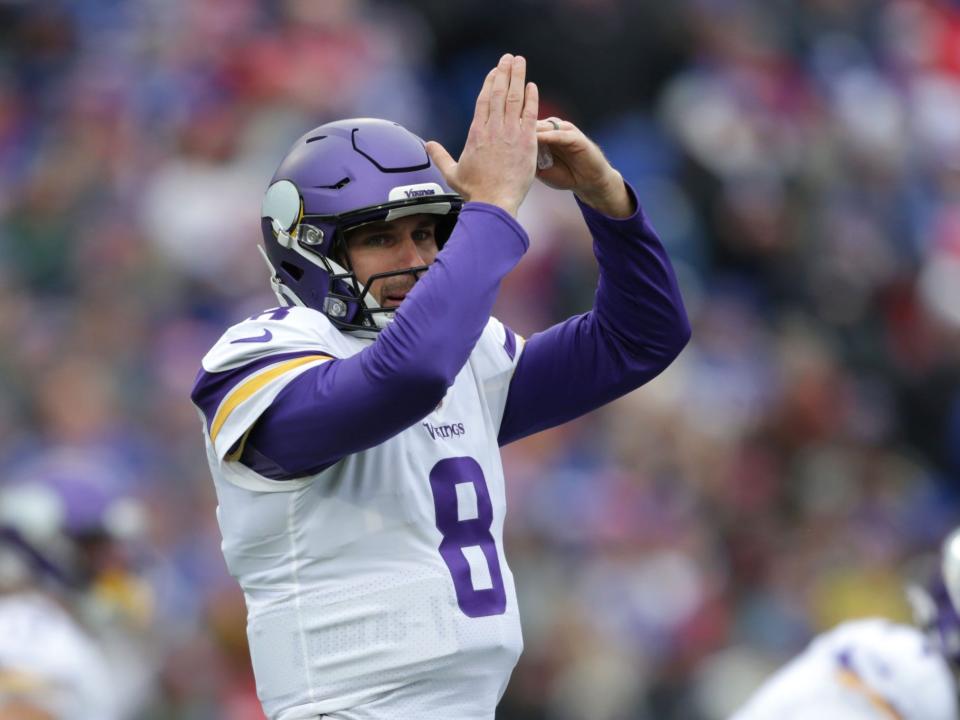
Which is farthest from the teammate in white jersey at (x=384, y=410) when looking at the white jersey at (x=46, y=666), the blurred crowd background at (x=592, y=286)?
the blurred crowd background at (x=592, y=286)

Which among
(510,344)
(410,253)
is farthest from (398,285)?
(510,344)

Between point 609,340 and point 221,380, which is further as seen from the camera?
point 609,340

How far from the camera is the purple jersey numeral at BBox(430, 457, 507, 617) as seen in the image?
11.2ft

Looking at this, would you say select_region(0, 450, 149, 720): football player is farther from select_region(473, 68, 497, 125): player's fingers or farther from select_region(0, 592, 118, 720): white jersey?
select_region(473, 68, 497, 125): player's fingers

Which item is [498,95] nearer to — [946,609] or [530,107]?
[530,107]

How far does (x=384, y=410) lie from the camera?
3170 millimetres

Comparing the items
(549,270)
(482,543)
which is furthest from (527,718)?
(482,543)

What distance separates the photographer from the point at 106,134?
9.16 m

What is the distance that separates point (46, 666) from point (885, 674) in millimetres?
2227

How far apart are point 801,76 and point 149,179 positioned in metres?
4.81

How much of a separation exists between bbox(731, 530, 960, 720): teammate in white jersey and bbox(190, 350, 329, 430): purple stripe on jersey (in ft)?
6.45

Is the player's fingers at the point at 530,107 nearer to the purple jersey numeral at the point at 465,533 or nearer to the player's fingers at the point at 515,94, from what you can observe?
the player's fingers at the point at 515,94

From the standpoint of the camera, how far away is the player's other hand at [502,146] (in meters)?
3.38

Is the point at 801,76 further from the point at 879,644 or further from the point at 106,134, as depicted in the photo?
the point at 879,644
